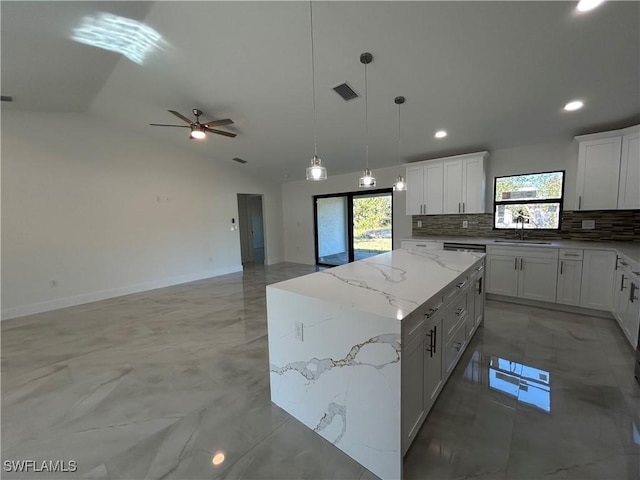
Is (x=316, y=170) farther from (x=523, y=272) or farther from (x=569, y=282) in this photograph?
(x=569, y=282)

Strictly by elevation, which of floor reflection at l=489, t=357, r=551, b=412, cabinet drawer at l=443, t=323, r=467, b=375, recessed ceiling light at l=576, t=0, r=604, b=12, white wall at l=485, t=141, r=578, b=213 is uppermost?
recessed ceiling light at l=576, t=0, r=604, b=12

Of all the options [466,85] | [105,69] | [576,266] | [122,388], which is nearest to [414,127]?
[466,85]

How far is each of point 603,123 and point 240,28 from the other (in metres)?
4.39

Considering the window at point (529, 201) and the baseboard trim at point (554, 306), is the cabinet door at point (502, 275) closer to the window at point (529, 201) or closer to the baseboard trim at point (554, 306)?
the baseboard trim at point (554, 306)

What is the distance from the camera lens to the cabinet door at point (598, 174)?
10.9 feet

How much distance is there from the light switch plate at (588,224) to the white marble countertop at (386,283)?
2.44m

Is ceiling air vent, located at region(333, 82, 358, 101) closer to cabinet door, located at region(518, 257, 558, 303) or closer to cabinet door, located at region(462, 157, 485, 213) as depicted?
cabinet door, located at region(462, 157, 485, 213)

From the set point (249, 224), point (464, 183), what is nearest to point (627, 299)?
point (464, 183)

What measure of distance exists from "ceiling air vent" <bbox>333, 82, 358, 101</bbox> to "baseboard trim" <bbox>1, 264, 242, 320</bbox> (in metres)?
4.85

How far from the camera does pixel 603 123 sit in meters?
3.30

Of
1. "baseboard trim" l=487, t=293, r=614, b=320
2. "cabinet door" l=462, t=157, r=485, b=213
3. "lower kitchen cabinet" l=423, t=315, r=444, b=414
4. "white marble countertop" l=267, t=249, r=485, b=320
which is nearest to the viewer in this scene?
"white marble countertop" l=267, t=249, r=485, b=320

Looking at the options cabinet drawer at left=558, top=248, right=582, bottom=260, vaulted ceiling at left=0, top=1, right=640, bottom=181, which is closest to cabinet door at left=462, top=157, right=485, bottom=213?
vaulted ceiling at left=0, top=1, right=640, bottom=181

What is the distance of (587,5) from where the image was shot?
6.15 feet

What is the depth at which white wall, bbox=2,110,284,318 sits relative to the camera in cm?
388
